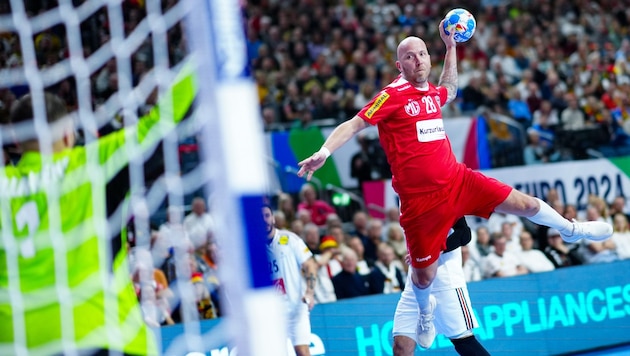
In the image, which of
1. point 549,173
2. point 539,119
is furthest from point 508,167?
point 539,119

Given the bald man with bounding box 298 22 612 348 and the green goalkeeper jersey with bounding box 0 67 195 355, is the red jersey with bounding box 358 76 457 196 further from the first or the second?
the green goalkeeper jersey with bounding box 0 67 195 355

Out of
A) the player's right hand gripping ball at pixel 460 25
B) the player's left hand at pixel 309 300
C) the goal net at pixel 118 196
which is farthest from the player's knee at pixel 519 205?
the goal net at pixel 118 196

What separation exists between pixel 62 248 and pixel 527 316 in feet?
25.0

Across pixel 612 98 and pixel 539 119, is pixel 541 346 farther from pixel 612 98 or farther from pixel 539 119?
pixel 612 98

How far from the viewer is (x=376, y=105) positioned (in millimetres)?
6492

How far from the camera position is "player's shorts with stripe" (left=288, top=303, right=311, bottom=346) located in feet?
26.5

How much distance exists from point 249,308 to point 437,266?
3.81 m

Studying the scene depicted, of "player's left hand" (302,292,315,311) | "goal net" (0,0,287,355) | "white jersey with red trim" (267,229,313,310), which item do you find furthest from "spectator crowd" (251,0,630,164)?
"goal net" (0,0,287,355)

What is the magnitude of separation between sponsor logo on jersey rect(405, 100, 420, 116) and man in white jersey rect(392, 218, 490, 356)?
40.1 inches

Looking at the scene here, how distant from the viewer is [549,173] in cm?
1377

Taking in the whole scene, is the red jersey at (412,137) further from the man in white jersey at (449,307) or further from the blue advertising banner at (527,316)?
the blue advertising banner at (527,316)

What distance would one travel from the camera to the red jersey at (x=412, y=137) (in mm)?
6512

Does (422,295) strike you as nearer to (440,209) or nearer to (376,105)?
(440,209)

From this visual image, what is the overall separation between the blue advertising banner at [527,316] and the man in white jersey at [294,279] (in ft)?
3.74
